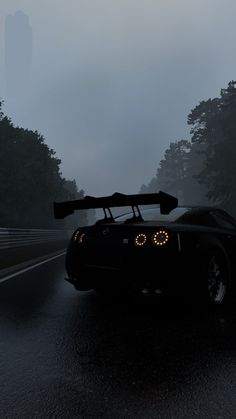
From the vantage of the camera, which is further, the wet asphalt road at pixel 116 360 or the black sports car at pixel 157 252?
the black sports car at pixel 157 252

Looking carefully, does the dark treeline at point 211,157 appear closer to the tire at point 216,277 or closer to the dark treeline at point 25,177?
the dark treeline at point 25,177

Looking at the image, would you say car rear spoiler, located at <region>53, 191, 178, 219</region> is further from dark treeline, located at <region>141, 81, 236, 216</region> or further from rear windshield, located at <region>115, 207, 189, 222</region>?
dark treeline, located at <region>141, 81, 236, 216</region>

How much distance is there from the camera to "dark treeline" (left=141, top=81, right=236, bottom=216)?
1812 inches

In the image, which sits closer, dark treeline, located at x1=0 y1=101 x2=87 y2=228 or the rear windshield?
the rear windshield

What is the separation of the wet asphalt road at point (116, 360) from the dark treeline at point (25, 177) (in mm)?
41199

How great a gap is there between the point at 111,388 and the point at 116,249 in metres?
2.68

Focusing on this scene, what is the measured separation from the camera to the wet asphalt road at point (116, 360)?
2.94 metres

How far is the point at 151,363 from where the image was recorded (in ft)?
12.4

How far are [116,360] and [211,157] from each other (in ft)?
182

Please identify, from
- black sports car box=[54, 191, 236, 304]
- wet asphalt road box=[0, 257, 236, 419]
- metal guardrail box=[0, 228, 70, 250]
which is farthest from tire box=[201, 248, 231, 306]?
metal guardrail box=[0, 228, 70, 250]

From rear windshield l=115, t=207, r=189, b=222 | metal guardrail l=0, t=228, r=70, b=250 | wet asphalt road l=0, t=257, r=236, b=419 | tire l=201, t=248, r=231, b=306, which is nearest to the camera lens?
wet asphalt road l=0, t=257, r=236, b=419

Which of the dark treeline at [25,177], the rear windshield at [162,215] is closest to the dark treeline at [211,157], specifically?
the dark treeline at [25,177]

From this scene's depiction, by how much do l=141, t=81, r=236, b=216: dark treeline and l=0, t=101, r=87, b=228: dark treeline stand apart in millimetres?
17882

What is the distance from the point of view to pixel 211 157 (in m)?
57.8
